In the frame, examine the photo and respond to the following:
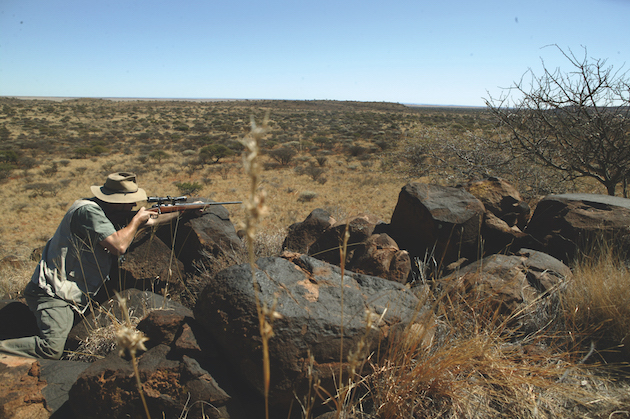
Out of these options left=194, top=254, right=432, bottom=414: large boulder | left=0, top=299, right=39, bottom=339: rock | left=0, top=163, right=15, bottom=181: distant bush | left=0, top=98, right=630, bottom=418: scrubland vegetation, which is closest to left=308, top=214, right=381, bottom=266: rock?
left=0, top=98, right=630, bottom=418: scrubland vegetation

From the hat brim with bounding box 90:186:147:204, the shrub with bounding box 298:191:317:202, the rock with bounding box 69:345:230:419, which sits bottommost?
the shrub with bounding box 298:191:317:202

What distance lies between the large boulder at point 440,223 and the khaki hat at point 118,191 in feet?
9.52

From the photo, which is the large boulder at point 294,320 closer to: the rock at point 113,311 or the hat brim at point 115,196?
the rock at point 113,311

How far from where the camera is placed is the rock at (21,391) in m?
2.12

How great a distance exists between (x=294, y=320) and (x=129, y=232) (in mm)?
1948

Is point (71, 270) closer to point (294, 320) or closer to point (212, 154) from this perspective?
point (294, 320)

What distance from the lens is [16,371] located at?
2385 mm

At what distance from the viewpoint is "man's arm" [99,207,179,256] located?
9.91ft

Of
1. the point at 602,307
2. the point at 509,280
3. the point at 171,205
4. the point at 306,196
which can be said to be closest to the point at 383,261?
the point at 509,280

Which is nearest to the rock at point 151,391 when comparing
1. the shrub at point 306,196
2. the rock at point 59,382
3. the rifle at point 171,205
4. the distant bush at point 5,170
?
the rock at point 59,382

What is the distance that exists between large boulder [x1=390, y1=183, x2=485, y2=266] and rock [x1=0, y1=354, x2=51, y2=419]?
11.0 feet

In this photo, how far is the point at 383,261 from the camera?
3508 millimetres

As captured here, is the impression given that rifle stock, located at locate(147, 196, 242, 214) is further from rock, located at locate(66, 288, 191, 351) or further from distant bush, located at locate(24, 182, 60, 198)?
distant bush, located at locate(24, 182, 60, 198)

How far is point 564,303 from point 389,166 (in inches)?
528
